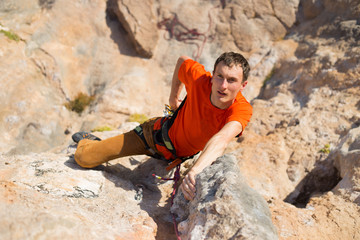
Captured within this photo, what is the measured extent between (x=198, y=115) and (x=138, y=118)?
488 cm

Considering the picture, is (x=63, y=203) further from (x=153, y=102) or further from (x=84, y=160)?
(x=153, y=102)

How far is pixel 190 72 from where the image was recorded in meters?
3.83

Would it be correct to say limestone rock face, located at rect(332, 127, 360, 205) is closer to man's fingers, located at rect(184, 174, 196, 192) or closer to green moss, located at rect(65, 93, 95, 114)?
man's fingers, located at rect(184, 174, 196, 192)

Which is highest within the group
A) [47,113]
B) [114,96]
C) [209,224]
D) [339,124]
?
[339,124]

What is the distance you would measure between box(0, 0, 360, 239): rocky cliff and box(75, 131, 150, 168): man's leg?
0.17 meters

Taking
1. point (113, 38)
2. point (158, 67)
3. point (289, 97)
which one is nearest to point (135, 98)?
point (158, 67)

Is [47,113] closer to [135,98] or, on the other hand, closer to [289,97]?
[135,98]

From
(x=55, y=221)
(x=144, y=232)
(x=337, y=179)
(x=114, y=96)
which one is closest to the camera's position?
(x=55, y=221)

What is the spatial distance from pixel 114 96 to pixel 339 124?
622 centimetres

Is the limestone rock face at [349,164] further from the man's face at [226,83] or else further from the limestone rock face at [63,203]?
the limestone rock face at [63,203]

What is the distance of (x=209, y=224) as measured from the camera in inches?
89.2

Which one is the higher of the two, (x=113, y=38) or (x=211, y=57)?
(x=211, y=57)

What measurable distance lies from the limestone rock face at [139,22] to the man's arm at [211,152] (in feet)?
24.0

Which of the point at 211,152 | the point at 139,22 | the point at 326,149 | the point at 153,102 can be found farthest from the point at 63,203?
the point at 139,22
